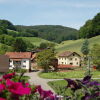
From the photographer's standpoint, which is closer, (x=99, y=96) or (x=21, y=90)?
(x=21, y=90)

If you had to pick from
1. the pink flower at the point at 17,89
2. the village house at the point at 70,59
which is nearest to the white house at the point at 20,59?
the village house at the point at 70,59

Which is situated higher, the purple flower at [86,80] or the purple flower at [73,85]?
the purple flower at [86,80]

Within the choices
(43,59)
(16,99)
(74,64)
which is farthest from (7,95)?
(74,64)

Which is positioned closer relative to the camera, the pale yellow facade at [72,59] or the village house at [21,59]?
the village house at [21,59]

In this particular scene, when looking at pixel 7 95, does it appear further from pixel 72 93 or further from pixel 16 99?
pixel 72 93

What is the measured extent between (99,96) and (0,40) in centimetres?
14822

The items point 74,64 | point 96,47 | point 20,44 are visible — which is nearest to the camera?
point 96,47

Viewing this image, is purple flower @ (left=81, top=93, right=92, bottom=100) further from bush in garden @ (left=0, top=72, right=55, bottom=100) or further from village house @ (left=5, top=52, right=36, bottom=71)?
village house @ (left=5, top=52, right=36, bottom=71)

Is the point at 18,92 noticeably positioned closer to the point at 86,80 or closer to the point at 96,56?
the point at 86,80

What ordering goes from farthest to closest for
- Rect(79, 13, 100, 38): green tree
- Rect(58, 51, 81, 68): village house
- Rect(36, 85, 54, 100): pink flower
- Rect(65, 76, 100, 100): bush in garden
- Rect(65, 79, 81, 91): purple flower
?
1. Rect(79, 13, 100, 38): green tree
2. Rect(58, 51, 81, 68): village house
3. Rect(65, 79, 81, 91): purple flower
4. Rect(65, 76, 100, 100): bush in garden
5. Rect(36, 85, 54, 100): pink flower

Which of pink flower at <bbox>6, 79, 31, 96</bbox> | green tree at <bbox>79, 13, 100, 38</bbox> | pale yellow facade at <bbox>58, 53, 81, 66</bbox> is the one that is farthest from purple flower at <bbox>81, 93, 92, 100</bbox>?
green tree at <bbox>79, 13, 100, 38</bbox>

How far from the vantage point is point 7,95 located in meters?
2.19

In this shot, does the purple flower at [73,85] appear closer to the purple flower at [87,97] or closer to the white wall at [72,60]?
the purple flower at [87,97]

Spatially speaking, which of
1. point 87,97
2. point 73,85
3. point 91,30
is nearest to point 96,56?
point 91,30
